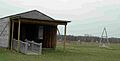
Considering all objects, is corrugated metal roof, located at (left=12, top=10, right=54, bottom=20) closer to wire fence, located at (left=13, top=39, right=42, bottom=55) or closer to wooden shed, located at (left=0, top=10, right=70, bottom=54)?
wooden shed, located at (left=0, top=10, right=70, bottom=54)

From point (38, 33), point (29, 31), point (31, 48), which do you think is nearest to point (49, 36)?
point (38, 33)

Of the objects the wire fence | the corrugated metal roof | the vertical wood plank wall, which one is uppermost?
the corrugated metal roof

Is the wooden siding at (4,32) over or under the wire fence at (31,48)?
over

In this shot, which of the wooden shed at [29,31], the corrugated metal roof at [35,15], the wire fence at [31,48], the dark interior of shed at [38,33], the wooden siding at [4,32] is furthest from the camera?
the dark interior of shed at [38,33]

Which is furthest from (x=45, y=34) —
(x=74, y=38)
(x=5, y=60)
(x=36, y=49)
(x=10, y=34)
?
(x=74, y=38)

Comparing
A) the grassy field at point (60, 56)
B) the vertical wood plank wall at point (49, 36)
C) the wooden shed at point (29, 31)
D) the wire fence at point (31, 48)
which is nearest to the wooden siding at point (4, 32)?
the wooden shed at point (29, 31)

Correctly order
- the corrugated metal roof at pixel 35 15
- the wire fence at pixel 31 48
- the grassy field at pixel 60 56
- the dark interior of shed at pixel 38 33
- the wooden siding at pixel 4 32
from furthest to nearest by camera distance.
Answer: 1. the dark interior of shed at pixel 38 33
2. the corrugated metal roof at pixel 35 15
3. the wooden siding at pixel 4 32
4. the wire fence at pixel 31 48
5. the grassy field at pixel 60 56

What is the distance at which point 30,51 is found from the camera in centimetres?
2450

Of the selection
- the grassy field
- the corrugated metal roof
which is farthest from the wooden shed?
the grassy field

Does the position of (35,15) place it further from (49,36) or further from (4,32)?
(4,32)

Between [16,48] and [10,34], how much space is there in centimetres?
265

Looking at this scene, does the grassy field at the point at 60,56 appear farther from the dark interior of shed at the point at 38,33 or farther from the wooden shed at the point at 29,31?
the dark interior of shed at the point at 38,33

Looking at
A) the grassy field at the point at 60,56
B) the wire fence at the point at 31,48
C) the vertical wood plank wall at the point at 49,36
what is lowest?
the grassy field at the point at 60,56

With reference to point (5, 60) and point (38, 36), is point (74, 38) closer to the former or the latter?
point (38, 36)
